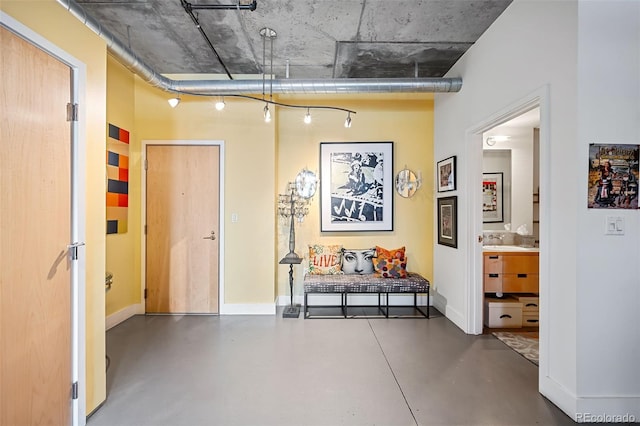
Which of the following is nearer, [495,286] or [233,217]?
[495,286]

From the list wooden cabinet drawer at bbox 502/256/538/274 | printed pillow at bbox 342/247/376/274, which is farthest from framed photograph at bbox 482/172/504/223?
printed pillow at bbox 342/247/376/274

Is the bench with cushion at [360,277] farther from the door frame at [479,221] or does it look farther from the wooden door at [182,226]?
the wooden door at [182,226]

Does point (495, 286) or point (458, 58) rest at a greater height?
point (458, 58)

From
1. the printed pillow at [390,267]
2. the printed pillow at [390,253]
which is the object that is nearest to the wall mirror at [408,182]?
the printed pillow at [390,253]

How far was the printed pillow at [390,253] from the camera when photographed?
4.04m

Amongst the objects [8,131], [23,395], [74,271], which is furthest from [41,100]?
[23,395]

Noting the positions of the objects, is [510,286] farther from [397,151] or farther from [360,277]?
[397,151]

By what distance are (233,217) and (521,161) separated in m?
4.09

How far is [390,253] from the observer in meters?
4.09

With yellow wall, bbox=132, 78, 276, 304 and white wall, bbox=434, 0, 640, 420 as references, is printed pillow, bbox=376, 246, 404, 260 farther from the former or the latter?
white wall, bbox=434, 0, 640, 420

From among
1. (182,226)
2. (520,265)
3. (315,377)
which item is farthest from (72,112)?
(520,265)

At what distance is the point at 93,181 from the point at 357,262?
3.07 m

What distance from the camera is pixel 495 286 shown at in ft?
11.5

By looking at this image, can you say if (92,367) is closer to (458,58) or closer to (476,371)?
(476,371)
